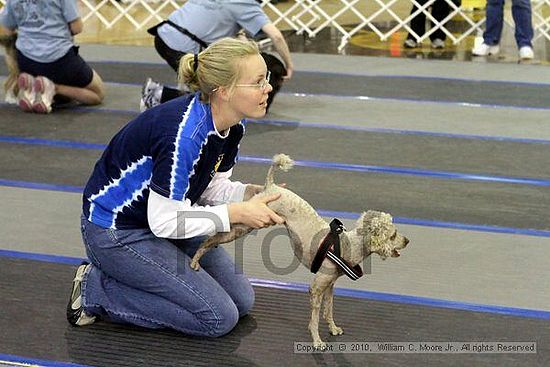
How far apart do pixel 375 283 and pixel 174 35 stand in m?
2.46

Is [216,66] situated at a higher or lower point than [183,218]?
higher

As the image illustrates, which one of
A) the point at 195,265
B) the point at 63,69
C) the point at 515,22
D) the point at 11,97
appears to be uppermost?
the point at 195,265

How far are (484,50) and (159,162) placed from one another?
4872 millimetres

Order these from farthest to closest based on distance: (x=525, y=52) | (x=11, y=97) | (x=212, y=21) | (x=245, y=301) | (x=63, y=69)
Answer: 1. (x=525, y=52)
2. (x=11, y=97)
3. (x=63, y=69)
4. (x=212, y=21)
5. (x=245, y=301)

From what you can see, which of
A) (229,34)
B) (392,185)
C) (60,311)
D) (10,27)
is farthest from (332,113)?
(60,311)

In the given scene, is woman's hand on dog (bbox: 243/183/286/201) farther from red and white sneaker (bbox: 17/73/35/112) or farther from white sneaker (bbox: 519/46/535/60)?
white sneaker (bbox: 519/46/535/60)

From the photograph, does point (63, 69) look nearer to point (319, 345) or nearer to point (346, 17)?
point (319, 345)

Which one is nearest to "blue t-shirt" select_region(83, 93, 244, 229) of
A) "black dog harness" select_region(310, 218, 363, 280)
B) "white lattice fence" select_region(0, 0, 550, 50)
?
"black dog harness" select_region(310, 218, 363, 280)

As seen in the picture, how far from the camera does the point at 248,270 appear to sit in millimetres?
2906

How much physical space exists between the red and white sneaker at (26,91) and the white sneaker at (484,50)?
327cm

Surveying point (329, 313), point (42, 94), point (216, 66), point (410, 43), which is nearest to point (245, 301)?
point (329, 313)

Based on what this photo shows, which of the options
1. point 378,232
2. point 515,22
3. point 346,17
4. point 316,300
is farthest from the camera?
point 346,17

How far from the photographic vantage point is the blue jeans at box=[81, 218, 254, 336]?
2420 millimetres

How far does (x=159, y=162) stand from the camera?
2.27m
